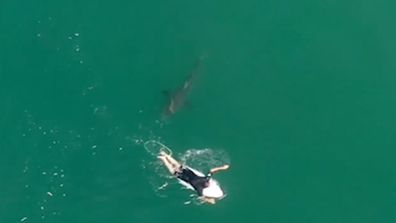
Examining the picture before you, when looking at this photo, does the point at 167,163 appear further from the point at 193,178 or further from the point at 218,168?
the point at 218,168

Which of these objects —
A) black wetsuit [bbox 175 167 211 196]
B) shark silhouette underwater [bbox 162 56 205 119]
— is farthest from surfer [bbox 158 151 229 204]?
shark silhouette underwater [bbox 162 56 205 119]

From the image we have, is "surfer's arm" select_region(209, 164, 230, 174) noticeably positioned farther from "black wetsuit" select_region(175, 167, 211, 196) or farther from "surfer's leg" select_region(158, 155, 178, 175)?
"surfer's leg" select_region(158, 155, 178, 175)

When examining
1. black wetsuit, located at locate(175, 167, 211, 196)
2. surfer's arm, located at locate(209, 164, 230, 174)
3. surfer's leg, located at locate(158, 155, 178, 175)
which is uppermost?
surfer's leg, located at locate(158, 155, 178, 175)

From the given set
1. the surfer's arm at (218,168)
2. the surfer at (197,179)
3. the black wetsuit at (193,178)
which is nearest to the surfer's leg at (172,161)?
the surfer at (197,179)

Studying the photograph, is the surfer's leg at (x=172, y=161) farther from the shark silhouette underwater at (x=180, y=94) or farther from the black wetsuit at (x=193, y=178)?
the shark silhouette underwater at (x=180, y=94)

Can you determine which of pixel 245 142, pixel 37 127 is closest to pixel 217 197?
pixel 245 142

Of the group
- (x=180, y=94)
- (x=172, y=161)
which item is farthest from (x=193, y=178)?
(x=180, y=94)
